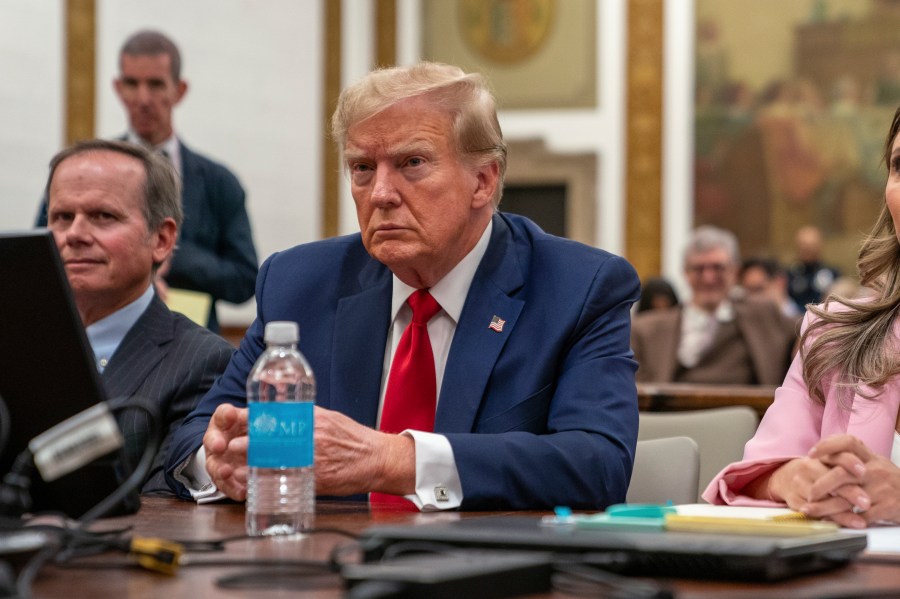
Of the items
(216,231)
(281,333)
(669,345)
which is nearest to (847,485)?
(281,333)

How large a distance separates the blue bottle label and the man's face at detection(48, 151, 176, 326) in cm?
141

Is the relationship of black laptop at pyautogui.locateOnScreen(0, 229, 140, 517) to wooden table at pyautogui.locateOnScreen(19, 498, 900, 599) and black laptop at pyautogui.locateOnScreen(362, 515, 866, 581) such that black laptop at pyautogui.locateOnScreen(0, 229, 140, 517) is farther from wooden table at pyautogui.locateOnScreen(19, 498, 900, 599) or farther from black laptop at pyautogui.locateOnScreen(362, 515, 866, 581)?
black laptop at pyautogui.locateOnScreen(362, 515, 866, 581)

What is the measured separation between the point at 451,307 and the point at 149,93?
9.55 feet

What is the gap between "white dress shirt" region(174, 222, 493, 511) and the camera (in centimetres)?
215

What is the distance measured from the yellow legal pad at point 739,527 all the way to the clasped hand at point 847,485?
0.40m

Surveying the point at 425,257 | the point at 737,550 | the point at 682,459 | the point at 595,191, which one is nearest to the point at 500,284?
the point at 425,257

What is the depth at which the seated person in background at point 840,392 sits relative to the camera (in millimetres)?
2182

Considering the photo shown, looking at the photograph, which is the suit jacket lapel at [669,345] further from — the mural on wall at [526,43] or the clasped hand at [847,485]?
the mural on wall at [526,43]

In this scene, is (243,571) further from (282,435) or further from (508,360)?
(508,360)

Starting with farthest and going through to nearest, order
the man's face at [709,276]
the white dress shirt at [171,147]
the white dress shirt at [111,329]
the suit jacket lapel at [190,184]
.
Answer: the man's face at [709,276] < the white dress shirt at [171,147] < the suit jacket lapel at [190,184] < the white dress shirt at [111,329]

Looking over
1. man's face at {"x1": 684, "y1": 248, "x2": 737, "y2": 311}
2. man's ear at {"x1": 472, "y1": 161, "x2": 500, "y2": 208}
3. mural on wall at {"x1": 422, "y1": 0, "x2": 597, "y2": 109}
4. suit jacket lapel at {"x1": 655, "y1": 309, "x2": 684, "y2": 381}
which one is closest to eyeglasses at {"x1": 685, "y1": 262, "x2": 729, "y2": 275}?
man's face at {"x1": 684, "y1": 248, "x2": 737, "y2": 311}

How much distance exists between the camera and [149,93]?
517 cm

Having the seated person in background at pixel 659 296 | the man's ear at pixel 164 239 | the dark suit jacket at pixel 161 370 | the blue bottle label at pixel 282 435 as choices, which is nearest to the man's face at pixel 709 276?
the seated person in background at pixel 659 296

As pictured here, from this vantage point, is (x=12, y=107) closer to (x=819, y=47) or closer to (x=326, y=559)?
(x=819, y=47)
